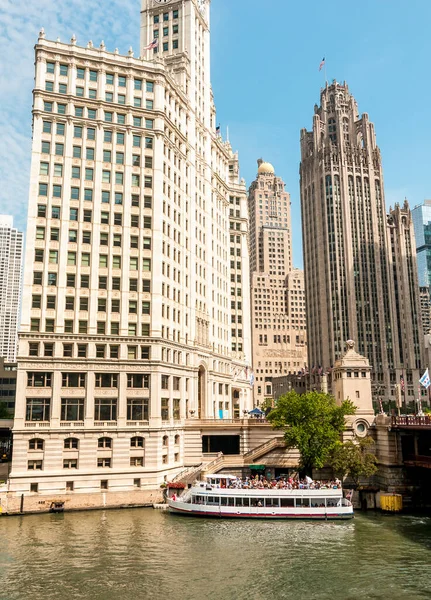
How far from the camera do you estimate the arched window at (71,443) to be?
69.1 meters

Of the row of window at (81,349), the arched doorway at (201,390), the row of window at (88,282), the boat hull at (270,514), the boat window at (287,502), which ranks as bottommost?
the boat hull at (270,514)

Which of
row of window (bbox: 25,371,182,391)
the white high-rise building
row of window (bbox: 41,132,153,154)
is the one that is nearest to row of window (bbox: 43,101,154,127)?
row of window (bbox: 41,132,153,154)

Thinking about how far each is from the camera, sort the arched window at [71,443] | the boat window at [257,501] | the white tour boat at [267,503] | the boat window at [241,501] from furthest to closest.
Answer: the arched window at [71,443], the boat window at [241,501], the boat window at [257,501], the white tour boat at [267,503]

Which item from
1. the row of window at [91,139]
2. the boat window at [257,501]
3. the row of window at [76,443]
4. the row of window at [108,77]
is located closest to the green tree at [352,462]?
the boat window at [257,501]

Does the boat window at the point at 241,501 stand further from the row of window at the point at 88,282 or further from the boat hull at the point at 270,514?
the row of window at the point at 88,282

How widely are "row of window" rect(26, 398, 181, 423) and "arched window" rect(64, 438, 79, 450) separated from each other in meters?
2.52

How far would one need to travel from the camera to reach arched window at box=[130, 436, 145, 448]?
72.2 m

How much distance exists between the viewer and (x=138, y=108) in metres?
82.2

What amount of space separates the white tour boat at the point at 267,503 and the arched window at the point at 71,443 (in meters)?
16.0

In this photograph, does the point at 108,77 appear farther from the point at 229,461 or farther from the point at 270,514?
the point at 270,514

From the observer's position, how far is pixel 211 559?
44656mm

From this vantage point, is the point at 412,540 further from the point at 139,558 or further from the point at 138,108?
the point at 138,108

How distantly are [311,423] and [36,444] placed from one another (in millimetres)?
35419

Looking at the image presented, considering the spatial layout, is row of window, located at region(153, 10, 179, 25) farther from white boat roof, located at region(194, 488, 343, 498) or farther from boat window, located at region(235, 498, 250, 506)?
boat window, located at region(235, 498, 250, 506)
